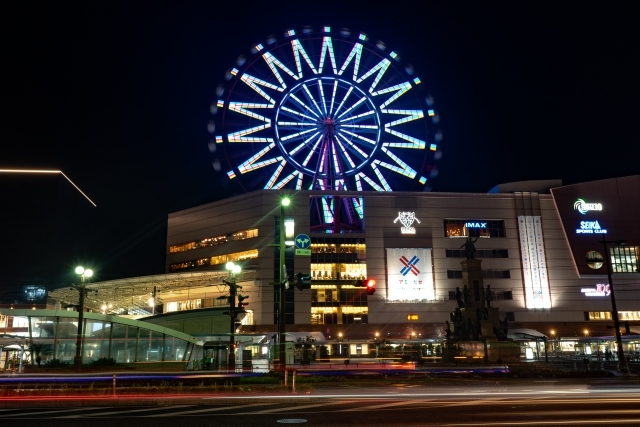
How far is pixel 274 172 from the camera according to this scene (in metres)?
70.3

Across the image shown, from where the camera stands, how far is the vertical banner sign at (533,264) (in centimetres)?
7425

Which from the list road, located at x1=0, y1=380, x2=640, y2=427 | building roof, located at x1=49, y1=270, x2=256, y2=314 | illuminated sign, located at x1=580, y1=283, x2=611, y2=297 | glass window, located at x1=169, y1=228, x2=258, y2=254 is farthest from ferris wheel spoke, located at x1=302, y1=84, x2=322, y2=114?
road, located at x1=0, y1=380, x2=640, y2=427

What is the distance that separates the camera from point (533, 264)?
7556cm

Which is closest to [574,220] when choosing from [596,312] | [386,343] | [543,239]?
[543,239]

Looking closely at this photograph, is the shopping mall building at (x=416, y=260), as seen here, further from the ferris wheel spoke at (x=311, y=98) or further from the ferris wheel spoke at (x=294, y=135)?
the ferris wheel spoke at (x=311, y=98)

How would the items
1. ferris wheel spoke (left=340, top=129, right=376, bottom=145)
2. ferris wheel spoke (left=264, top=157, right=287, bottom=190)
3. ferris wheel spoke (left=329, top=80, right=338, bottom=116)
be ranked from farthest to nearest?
ferris wheel spoke (left=264, top=157, right=287, bottom=190) → ferris wheel spoke (left=340, top=129, right=376, bottom=145) → ferris wheel spoke (left=329, top=80, right=338, bottom=116)

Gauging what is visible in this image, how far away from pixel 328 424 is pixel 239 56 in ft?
194

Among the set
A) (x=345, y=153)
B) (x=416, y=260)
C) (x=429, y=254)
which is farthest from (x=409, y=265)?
(x=345, y=153)

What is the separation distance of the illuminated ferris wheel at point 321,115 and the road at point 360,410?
50338mm

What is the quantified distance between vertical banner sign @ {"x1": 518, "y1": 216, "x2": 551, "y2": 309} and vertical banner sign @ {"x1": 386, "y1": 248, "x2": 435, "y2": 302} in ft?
44.5

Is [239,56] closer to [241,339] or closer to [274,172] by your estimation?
[274,172]

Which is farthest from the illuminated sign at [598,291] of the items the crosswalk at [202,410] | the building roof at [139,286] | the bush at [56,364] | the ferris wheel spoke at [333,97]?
the crosswalk at [202,410]

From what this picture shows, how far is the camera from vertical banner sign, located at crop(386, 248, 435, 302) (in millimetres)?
73125

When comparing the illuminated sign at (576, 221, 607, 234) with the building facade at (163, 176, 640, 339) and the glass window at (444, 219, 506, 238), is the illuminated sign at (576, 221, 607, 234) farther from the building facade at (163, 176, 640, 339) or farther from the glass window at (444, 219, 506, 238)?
the glass window at (444, 219, 506, 238)
